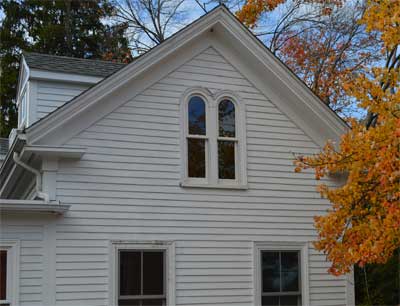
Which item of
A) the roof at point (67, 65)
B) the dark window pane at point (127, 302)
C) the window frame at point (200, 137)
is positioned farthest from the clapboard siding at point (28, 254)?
the roof at point (67, 65)

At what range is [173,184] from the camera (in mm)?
12258

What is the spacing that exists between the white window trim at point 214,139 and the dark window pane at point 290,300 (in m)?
2.36

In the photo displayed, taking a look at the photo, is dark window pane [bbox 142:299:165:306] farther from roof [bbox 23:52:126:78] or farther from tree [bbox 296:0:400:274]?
roof [bbox 23:52:126:78]

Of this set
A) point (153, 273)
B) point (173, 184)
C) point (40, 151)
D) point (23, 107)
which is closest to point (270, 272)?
point (153, 273)

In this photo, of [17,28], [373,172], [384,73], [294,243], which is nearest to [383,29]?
[384,73]

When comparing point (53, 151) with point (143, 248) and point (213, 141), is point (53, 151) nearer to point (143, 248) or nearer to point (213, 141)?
point (143, 248)

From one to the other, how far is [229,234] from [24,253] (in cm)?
393

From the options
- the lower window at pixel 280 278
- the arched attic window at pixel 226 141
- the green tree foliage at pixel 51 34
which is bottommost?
the lower window at pixel 280 278

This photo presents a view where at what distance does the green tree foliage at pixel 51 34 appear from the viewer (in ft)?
100

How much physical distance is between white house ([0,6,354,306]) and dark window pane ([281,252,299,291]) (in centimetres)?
3

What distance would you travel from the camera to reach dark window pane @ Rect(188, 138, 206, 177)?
1259 cm

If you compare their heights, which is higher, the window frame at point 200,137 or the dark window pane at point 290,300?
the window frame at point 200,137

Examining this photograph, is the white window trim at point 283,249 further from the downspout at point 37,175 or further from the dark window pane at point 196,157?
the downspout at point 37,175

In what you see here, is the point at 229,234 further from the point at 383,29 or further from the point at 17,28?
the point at 17,28
